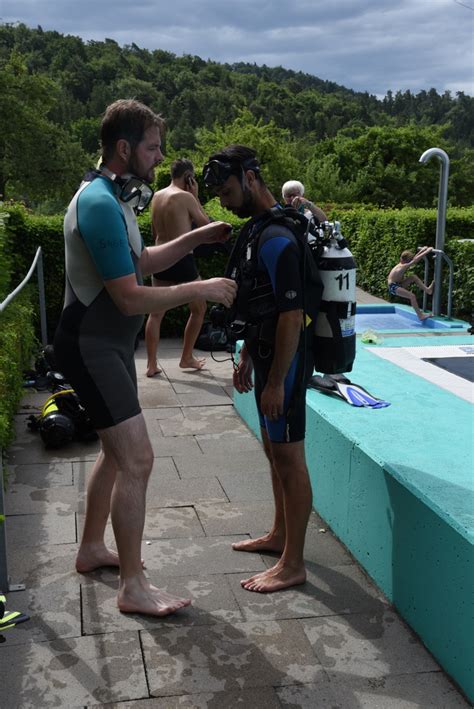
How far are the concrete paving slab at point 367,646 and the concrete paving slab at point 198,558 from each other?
0.58 m

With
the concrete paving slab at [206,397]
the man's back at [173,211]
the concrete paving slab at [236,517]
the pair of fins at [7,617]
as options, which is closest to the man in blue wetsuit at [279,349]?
the concrete paving slab at [236,517]

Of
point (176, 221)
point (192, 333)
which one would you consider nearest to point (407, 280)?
point (192, 333)

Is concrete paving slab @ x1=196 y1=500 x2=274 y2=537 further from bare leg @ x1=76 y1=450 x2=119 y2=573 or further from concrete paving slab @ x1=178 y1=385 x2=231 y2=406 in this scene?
concrete paving slab @ x1=178 y1=385 x2=231 y2=406

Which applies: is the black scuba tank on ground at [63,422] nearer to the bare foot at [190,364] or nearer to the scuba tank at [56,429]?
the scuba tank at [56,429]

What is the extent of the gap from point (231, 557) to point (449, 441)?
1192mm

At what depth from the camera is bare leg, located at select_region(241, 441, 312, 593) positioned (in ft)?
10.5

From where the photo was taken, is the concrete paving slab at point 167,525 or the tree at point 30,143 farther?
the tree at point 30,143

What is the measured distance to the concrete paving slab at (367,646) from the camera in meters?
2.70

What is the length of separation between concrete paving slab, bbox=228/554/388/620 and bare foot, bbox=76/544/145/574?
0.56 meters

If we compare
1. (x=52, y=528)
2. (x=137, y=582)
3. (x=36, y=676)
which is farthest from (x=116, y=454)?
(x=52, y=528)

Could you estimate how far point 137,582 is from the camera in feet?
10.1

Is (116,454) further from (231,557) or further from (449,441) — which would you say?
(449,441)

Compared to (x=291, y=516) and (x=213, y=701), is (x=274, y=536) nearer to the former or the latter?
(x=291, y=516)

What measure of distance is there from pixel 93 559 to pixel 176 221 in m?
3.98
